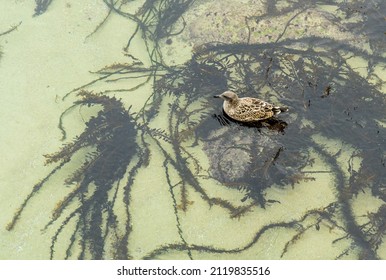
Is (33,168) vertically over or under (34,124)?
under

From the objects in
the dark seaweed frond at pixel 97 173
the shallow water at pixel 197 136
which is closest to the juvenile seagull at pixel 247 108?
the shallow water at pixel 197 136

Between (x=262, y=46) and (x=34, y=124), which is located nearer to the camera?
(x=34, y=124)

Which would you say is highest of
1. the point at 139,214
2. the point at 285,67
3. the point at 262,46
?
the point at 262,46

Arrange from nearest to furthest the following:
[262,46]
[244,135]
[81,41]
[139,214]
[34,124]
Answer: [139,214] → [244,135] → [34,124] → [262,46] → [81,41]

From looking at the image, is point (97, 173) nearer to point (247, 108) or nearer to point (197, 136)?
point (197, 136)

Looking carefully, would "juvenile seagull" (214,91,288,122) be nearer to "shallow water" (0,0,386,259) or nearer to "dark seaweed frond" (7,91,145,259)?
"shallow water" (0,0,386,259)

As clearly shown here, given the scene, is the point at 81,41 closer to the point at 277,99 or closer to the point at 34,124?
the point at 34,124

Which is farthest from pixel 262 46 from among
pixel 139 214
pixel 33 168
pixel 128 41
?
pixel 33 168
